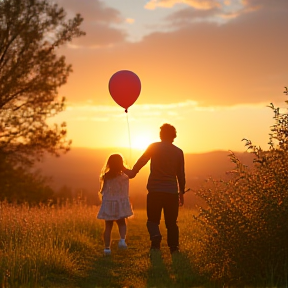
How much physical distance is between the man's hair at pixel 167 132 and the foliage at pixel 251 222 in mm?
2358

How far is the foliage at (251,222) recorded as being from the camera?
7297mm

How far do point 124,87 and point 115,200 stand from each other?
3349 millimetres

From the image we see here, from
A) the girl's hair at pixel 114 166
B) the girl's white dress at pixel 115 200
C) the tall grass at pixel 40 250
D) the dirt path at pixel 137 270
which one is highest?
the girl's hair at pixel 114 166

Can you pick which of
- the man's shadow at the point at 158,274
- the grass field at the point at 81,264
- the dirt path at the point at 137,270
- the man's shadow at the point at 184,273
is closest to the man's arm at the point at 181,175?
the grass field at the point at 81,264

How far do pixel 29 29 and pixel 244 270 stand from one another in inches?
613

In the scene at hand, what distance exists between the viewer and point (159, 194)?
34.2 ft

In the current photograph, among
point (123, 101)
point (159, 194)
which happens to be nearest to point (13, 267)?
point (159, 194)

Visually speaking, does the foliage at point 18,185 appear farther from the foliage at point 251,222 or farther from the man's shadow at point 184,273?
the foliage at point 251,222

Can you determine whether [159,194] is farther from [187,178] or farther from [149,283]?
[149,283]

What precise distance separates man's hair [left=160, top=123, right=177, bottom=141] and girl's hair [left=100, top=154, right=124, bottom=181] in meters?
1.11

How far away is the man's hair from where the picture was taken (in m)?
10.7

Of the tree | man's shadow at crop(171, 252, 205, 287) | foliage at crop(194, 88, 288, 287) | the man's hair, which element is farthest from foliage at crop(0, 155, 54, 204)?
foliage at crop(194, 88, 288, 287)

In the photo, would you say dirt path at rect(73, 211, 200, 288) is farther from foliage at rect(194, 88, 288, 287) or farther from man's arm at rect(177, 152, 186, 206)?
man's arm at rect(177, 152, 186, 206)

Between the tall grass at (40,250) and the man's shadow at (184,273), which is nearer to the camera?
the man's shadow at (184,273)
